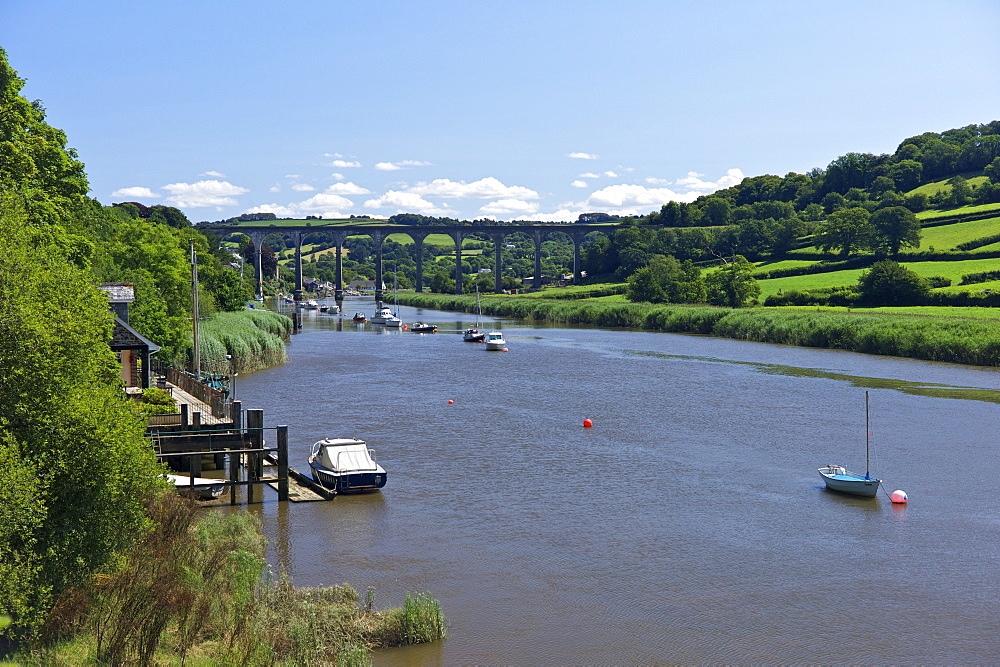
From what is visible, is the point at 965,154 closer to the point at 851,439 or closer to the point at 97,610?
the point at 851,439

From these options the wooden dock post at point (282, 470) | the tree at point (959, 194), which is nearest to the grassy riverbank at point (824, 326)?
the wooden dock post at point (282, 470)

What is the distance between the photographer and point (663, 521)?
2828 cm

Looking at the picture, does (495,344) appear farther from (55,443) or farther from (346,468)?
(55,443)

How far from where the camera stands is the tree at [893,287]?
94.1 metres

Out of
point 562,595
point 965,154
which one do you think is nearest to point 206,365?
point 562,595

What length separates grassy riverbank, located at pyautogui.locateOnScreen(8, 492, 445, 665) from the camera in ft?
51.0

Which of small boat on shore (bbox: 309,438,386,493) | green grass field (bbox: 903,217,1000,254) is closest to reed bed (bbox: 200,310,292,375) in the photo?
small boat on shore (bbox: 309,438,386,493)

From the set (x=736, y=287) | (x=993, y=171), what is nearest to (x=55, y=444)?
(x=736, y=287)

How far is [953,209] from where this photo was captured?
14362cm

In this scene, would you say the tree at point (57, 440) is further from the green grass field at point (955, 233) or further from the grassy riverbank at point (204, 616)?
the green grass field at point (955, 233)

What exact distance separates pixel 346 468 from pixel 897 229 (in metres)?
108

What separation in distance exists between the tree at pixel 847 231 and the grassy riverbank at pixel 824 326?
3281 cm

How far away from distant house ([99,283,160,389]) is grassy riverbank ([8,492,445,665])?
14.4 meters

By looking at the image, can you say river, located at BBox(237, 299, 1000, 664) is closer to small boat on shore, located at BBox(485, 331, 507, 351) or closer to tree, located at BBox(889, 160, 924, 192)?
small boat on shore, located at BBox(485, 331, 507, 351)
